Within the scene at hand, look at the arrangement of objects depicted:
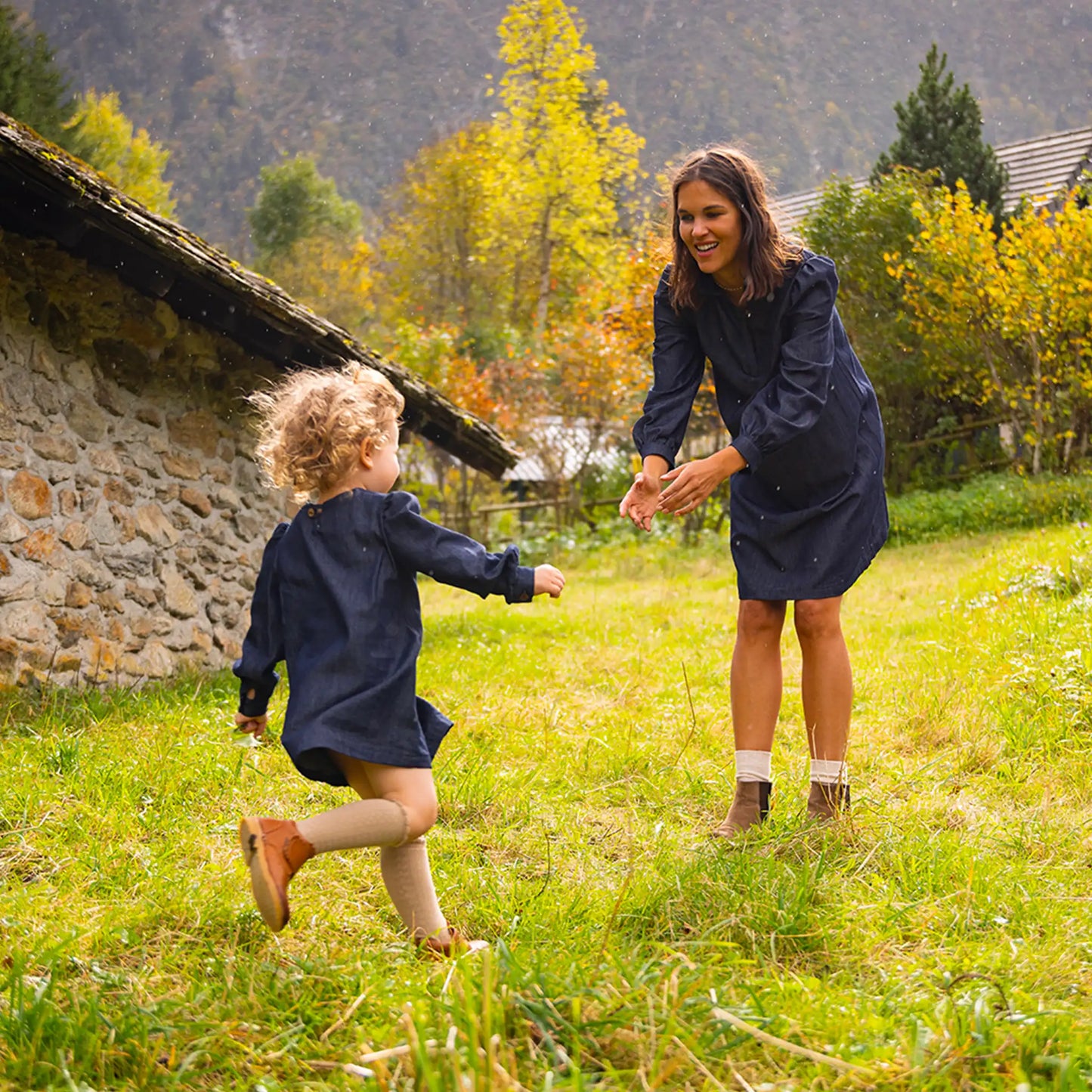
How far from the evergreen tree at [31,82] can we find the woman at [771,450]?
18.5m

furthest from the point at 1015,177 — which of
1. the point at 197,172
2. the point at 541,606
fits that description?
the point at 197,172

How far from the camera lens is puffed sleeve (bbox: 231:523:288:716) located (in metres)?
2.48

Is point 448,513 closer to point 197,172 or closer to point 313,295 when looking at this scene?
point 313,295

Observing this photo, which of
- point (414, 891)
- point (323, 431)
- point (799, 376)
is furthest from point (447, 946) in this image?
point (799, 376)

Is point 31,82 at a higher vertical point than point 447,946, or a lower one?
higher

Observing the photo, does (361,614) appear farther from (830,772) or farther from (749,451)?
(830,772)

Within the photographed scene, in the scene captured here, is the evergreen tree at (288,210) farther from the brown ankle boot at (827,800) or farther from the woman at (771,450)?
the brown ankle boot at (827,800)

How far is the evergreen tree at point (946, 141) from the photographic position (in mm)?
16938

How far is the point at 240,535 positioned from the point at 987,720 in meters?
4.21

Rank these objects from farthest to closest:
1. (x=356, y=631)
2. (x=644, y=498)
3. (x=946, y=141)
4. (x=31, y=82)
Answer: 1. (x=31, y=82)
2. (x=946, y=141)
3. (x=644, y=498)
4. (x=356, y=631)

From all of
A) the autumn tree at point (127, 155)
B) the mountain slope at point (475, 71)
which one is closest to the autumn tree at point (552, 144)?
the autumn tree at point (127, 155)

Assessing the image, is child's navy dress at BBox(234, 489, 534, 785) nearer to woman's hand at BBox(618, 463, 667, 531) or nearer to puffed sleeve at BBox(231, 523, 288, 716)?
puffed sleeve at BBox(231, 523, 288, 716)

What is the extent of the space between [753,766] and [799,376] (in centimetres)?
109

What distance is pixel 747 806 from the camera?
303cm
